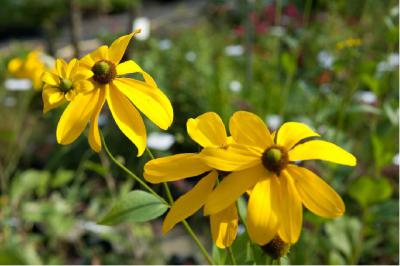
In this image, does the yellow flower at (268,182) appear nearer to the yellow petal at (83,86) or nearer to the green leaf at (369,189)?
the yellow petal at (83,86)

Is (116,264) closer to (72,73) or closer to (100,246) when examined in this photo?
(100,246)

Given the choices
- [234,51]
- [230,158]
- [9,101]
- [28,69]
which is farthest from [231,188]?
[234,51]

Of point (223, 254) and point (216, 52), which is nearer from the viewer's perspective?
point (223, 254)

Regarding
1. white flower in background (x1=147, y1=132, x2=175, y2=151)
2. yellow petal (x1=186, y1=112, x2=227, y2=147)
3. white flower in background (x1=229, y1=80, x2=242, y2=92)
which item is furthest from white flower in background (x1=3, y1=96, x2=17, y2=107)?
yellow petal (x1=186, y1=112, x2=227, y2=147)

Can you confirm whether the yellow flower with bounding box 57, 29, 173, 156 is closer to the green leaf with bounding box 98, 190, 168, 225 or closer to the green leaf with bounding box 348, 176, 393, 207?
the green leaf with bounding box 98, 190, 168, 225

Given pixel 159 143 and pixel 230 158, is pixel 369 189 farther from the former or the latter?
pixel 230 158

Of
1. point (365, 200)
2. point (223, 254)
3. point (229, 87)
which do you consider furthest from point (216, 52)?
point (223, 254)

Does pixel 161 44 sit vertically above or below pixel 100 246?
above
